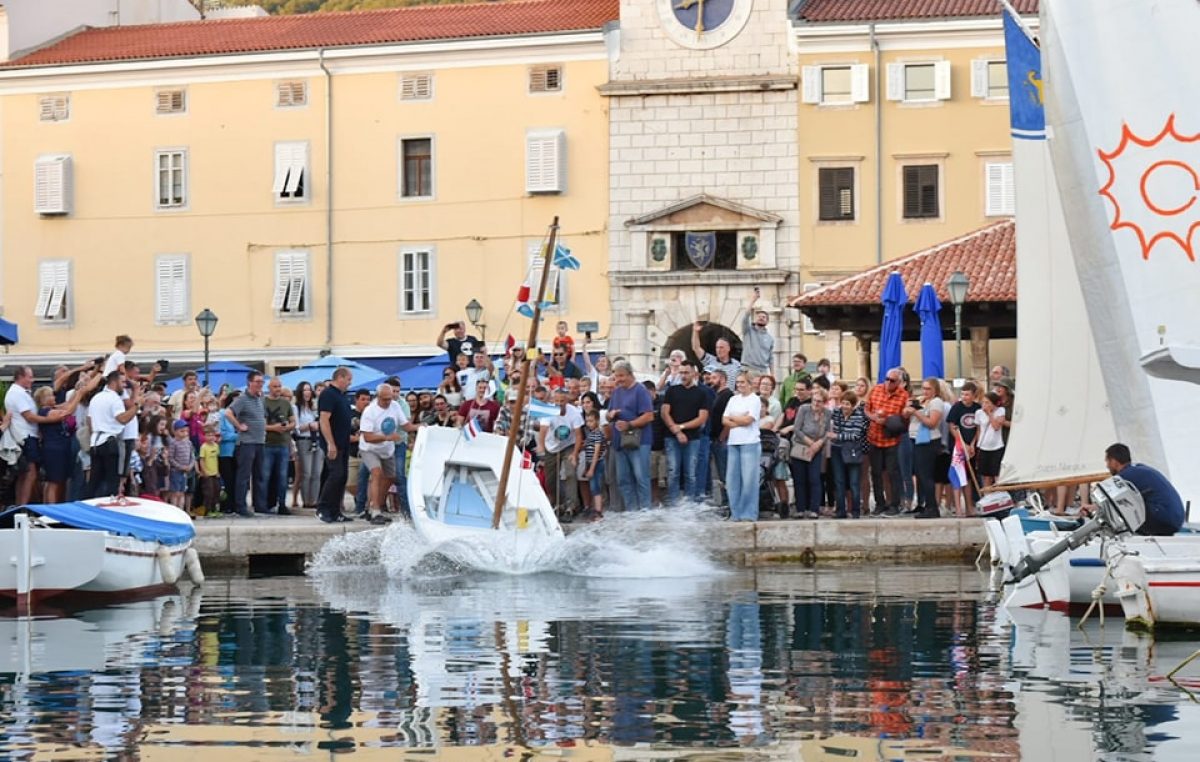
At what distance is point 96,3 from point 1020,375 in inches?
1693

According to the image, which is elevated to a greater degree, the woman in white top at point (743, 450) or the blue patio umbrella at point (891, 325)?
the blue patio umbrella at point (891, 325)

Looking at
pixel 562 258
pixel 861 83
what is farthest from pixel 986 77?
pixel 562 258

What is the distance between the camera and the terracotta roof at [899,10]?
4819 centimetres

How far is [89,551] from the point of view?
18.7 m

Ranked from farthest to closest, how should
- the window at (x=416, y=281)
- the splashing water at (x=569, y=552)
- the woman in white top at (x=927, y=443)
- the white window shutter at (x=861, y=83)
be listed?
the window at (x=416, y=281) < the white window shutter at (x=861, y=83) < the woman in white top at (x=927, y=443) < the splashing water at (x=569, y=552)

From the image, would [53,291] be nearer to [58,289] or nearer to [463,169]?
[58,289]

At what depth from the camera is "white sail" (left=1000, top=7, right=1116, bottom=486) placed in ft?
63.9

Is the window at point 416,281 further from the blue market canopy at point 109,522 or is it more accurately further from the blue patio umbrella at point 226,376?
the blue market canopy at point 109,522

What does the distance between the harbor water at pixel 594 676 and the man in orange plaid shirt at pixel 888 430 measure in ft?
11.8

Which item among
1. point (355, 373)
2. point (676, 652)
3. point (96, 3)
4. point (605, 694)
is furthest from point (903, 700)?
point (96, 3)

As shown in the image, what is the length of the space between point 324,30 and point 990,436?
107ft

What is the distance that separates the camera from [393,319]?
5188cm

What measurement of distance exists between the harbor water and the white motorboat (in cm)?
39

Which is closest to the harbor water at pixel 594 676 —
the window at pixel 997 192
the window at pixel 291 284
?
the window at pixel 997 192
